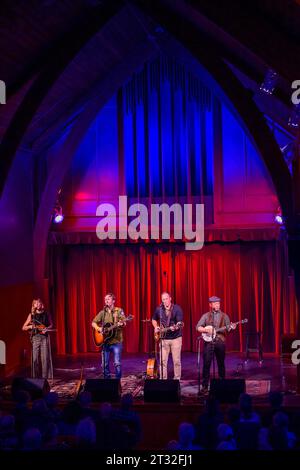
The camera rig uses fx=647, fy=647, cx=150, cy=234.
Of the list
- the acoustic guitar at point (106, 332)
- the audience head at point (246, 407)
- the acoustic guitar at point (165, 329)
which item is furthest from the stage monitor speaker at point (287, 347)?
the audience head at point (246, 407)

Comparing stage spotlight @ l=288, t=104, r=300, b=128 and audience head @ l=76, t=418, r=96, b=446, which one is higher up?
Result: stage spotlight @ l=288, t=104, r=300, b=128

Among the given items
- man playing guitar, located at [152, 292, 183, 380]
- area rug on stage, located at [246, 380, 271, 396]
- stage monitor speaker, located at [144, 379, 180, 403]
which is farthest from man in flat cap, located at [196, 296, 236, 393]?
stage monitor speaker, located at [144, 379, 180, 403]

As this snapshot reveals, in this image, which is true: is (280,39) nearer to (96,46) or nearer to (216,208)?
(96,46)

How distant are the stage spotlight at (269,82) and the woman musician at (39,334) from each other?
5889 mm

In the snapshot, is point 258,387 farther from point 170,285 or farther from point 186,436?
point 186,436

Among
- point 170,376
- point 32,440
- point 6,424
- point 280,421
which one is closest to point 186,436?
point 280,421

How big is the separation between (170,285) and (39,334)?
471 centimetres

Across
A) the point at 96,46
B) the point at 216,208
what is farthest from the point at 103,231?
the point at 96,46

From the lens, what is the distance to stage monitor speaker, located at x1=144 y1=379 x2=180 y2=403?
10.7m

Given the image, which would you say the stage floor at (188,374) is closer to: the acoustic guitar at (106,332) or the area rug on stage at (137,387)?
the area rug on stage at (137,387)

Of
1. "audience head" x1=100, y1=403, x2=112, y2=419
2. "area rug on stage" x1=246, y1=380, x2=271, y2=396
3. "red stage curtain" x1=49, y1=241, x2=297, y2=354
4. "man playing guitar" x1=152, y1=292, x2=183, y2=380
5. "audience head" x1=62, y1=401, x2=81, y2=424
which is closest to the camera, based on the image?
"audience head" x1=100, y1=403, x2=112, y2=419

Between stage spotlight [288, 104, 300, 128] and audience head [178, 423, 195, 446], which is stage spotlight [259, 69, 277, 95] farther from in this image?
audience head [178, 423, 195, 446]

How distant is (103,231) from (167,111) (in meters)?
3.39

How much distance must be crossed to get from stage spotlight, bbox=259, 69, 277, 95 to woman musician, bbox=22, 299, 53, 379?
5.89 meters
